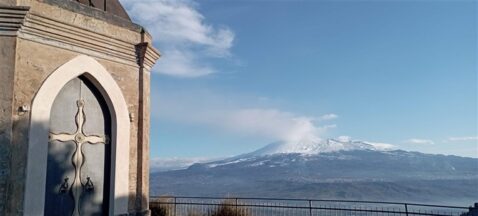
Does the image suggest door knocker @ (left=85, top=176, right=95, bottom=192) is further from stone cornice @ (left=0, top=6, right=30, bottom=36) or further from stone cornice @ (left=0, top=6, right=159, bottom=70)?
stone cornice @ (left=0, top=6, right=30, bottom=36)

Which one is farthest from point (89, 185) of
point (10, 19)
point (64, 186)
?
point (10, 19)

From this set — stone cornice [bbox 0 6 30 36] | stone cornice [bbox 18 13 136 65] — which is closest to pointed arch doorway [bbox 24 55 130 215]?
stone cornice [bbox 18 13 136 65]

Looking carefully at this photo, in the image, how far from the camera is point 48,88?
6707 mm

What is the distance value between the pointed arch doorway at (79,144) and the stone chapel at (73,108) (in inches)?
0.6

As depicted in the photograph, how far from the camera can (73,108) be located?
7230mm

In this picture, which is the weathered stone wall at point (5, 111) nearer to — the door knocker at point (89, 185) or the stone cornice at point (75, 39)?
the stone cornice at point (75, 39)

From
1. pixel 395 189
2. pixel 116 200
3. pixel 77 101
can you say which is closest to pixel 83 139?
pixel 77 101

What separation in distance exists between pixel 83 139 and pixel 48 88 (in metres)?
1.08

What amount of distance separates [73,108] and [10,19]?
1668 mm

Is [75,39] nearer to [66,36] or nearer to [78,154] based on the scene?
[66,36]

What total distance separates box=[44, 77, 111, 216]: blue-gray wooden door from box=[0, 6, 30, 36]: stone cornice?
3.96 feet

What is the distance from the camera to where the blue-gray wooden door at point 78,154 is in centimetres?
689

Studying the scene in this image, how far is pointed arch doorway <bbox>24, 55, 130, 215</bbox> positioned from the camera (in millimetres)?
6539

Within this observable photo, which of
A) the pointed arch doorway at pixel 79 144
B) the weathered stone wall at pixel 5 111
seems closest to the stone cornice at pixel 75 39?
the pointed arch doorway at pixel 79 144
